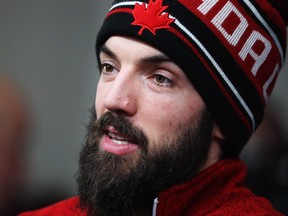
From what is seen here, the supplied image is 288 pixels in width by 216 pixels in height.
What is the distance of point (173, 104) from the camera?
2.30m

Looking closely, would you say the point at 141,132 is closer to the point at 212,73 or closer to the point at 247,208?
the point at 212,73

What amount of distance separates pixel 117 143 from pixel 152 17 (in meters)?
0.50

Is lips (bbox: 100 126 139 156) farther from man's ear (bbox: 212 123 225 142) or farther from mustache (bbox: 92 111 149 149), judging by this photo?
man's ear (bbox: 212 123 225 142)

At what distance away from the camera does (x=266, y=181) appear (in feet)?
12.2

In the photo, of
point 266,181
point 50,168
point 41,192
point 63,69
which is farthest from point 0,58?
point 266,181

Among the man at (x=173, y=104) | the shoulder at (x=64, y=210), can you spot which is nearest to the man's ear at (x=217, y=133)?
the man at (x=173, y=104)

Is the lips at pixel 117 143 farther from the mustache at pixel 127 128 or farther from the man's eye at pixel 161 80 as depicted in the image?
the man's eye at pixel 161 80

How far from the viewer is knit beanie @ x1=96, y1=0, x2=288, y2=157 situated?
2.29 m

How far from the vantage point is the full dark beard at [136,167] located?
226 cm

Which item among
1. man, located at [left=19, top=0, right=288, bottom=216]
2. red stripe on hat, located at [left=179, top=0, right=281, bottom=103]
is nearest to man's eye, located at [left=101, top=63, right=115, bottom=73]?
man, located at [left=19, top=0, right=288, bottom=216]

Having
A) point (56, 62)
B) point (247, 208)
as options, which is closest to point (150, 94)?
point (247, 208)

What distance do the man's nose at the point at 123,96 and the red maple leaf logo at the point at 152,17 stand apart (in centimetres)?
19

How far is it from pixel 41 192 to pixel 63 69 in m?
1.23

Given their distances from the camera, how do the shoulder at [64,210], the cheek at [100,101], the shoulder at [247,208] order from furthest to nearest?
the shoulder at [64,210] → the cheek at [100,101] → the shoulder at [247,208]
